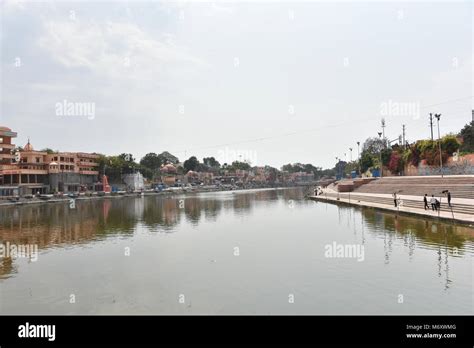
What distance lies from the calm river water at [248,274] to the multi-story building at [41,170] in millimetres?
54846

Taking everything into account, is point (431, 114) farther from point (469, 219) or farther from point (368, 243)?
point (368, 243)

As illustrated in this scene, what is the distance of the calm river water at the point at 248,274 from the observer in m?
9.48

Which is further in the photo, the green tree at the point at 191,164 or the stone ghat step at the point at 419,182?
the green tree at the point at 191,164

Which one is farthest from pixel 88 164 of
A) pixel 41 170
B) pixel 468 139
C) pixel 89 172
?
pixel 468 139

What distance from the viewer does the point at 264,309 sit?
9.17m

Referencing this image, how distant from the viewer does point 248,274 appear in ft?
41.3

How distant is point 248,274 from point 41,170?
3029 inches

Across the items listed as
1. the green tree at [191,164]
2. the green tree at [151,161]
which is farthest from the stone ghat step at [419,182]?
the green tree at [191,164]

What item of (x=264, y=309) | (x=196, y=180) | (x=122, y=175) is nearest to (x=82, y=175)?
(x=122, y=175)

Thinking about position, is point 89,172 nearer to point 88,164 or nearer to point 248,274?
point 88,164

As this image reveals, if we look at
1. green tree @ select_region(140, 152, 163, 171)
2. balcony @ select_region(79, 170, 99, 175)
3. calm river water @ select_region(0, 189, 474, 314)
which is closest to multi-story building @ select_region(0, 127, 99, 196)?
balcony @ select_region(79, 170, 99, 175)

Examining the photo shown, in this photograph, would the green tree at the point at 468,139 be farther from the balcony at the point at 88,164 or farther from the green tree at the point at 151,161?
the green tree at the point at 151,161

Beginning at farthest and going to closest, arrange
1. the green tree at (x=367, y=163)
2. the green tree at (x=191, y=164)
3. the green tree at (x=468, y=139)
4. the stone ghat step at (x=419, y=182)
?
the green tree at (x=191, y=164), the green tree at (x=367, y=163), the green tree at (x=468, y=139), the stone ghat step at (x=419, y=182)
